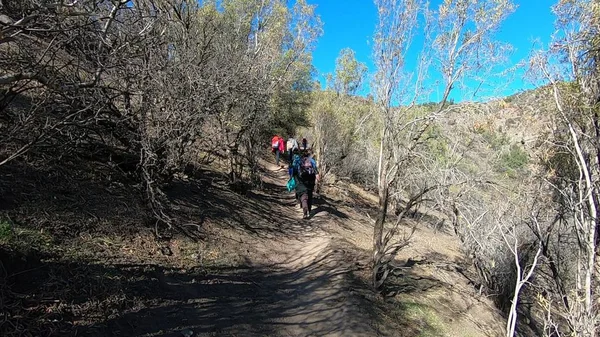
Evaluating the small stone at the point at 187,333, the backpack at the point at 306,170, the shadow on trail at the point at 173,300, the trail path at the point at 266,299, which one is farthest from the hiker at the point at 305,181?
the small stone at the point at 187,333

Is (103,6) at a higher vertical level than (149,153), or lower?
higher

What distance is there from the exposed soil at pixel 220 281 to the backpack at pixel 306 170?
1255 millimetres

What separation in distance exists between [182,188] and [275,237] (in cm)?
243

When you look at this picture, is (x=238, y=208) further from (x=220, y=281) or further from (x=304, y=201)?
(x=220, y=281)

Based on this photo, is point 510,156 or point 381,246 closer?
point 381,246

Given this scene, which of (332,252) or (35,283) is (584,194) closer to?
(332,252)

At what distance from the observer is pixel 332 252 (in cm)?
850

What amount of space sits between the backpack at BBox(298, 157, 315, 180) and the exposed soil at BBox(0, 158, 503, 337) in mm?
1255

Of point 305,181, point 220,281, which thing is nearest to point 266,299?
point 220,281

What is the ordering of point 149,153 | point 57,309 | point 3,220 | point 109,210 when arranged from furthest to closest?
point 109,210
point 149,153
point 3,220
point 57,309

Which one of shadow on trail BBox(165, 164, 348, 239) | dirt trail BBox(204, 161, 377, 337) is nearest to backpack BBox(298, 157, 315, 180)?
shadow on trail BBox(165, 164, 348, 239)

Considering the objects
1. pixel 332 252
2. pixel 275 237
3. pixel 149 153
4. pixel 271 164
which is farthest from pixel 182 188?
pixel 271 164

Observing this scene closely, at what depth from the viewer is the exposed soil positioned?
12.8 feet

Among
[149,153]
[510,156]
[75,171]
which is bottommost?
[75,171]
